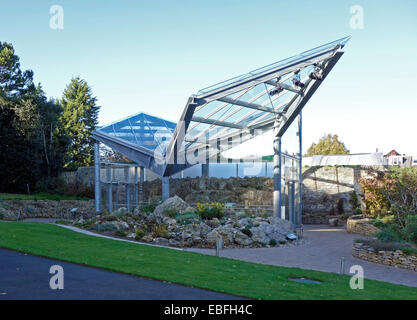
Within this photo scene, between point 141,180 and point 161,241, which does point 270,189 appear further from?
point 161,241

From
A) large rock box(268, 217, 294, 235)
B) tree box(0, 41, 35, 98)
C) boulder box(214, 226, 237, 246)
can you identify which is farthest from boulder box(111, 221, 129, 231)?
tree box(0, 41, 35, 98)

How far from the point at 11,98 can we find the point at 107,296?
32.4 meters

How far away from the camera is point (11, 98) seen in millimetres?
35281

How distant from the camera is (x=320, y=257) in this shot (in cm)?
1449

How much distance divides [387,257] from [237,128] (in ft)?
39.5

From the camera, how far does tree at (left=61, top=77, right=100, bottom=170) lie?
170 feet

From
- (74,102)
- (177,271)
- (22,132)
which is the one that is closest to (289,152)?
(177,271)

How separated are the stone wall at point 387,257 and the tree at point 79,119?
41.3 metres

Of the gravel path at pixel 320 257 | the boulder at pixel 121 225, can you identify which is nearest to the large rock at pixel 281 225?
the gravel path at pixel 320 257

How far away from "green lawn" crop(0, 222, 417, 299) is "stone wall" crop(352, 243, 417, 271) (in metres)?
3.47

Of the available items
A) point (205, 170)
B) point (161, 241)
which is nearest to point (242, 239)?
point (161, 241)

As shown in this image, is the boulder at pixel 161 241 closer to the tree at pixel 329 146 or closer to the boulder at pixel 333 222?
the boulder at pixel 333 222

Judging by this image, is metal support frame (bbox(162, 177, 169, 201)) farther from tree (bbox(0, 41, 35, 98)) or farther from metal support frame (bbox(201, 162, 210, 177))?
tree (bbox(0, 41, 35, 98))
